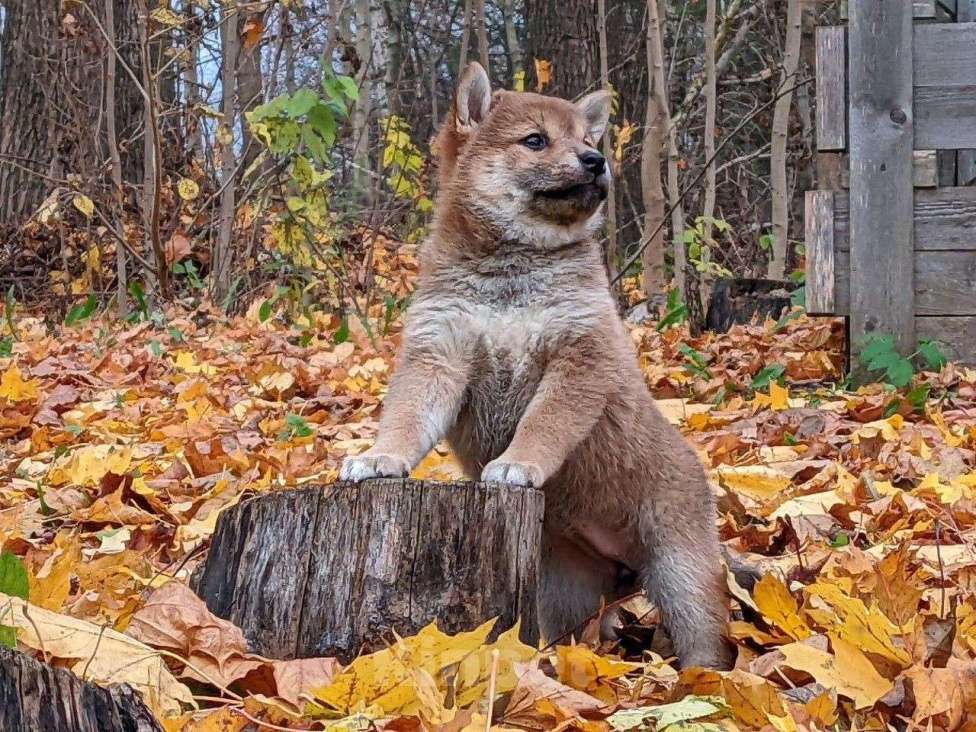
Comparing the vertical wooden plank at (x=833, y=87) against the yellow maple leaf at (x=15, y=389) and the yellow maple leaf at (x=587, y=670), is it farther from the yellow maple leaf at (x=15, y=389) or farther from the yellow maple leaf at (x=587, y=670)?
the yellow maple leaf at (x=587, y=670)

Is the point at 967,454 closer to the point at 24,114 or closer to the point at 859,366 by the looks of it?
the point at 859,366

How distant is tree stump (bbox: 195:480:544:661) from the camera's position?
262 cm

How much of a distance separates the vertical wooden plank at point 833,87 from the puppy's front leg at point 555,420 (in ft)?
11.6

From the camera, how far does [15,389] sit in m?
5.63

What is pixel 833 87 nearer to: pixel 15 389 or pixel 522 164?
pixel 522 164

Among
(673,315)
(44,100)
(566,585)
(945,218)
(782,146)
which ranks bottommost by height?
(566,585)

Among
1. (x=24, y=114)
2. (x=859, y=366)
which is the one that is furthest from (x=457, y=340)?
(x=24, y=114)

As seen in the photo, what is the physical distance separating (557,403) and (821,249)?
3.62m

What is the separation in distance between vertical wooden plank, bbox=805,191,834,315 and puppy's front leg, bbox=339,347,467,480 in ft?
11.6

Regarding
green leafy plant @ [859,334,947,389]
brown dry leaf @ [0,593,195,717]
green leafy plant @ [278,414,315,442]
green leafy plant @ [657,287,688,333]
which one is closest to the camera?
brown dry leaf @ [0,593,195,717]

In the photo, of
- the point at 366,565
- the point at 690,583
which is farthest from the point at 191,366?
the point at 366,565

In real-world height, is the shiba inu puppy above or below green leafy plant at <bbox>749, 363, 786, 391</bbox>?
above

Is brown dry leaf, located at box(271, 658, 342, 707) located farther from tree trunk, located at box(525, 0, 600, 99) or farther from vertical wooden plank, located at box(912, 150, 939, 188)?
tree trunk, located at box(525, 0, 600, 99)

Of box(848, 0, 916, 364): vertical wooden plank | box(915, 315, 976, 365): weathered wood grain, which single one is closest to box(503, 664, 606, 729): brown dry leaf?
box(848, 0, 916, 364): vertical wooden plank
